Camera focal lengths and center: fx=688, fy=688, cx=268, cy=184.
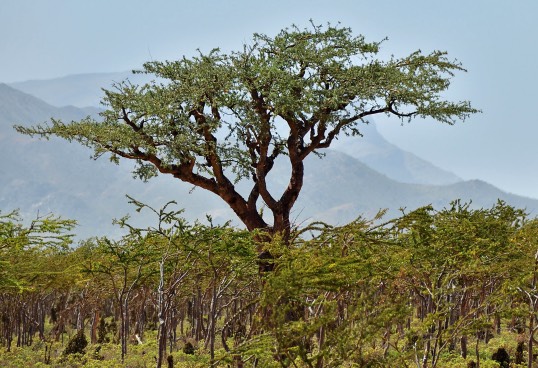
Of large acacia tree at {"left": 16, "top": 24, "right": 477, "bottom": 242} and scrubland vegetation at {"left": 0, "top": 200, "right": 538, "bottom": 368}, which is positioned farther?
large acacia tree at {"left": 16, "top": 24, "right": 477, "bottom": 242}

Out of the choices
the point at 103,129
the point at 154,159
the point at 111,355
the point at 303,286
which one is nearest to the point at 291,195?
the point at 154,159

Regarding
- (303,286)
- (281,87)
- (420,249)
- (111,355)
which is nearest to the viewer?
(303,286)

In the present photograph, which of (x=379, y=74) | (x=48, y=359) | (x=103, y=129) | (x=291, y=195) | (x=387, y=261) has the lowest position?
(x=48, y=359)

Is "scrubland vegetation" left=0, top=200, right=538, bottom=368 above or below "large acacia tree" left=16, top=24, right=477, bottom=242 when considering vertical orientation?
below

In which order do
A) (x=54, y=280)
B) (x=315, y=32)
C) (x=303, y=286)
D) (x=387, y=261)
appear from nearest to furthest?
(x=303, y=286), (x=387, y=261), (x=315, y=32), (x=54, y=280)

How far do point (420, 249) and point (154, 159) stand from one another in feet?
38.8

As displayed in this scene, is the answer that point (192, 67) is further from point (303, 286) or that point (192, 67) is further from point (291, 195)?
point (303, 286)

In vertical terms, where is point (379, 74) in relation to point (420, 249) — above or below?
above

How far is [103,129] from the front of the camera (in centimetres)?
2769

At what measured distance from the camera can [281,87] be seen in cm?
2650

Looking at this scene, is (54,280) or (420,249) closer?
(420,249)

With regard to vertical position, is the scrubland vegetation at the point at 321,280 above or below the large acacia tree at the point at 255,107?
below

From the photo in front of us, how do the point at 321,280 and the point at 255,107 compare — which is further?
the point at 255,107

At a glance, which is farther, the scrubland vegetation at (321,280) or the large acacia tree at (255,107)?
the large acacia tree at (255,107)
